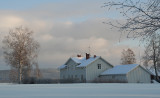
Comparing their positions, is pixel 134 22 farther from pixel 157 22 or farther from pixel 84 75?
pixel 84 75

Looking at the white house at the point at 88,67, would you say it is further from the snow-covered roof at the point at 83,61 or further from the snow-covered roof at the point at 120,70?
the snow-covered roof at the point at 120,70

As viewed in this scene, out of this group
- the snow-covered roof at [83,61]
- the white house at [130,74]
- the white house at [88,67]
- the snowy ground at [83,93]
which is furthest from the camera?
the snow-covered roof at [83,61]

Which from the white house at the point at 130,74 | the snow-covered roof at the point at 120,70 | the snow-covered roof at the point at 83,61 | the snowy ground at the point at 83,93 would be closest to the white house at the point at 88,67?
the snow-covered roof at the point at 83,61

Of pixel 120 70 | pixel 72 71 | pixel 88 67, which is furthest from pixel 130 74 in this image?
pixel 72 71

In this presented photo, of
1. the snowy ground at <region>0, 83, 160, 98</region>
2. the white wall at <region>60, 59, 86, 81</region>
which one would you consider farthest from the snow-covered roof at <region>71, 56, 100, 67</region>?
the snowy ground at <region>0, 83, 160, 98</region>

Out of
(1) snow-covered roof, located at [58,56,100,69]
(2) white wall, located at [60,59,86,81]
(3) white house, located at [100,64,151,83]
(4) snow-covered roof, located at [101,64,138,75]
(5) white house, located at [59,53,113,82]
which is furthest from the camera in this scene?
(2) white wall, located at [60,59,86,81]

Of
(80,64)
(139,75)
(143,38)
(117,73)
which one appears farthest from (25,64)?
(143,38)

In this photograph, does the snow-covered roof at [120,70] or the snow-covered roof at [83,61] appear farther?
the snow-covered roof at [83,61]

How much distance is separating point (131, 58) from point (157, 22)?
228 ft

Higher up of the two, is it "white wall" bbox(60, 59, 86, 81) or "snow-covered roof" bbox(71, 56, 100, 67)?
"snow-covered roof" bbox(71, 56, 100, 67)

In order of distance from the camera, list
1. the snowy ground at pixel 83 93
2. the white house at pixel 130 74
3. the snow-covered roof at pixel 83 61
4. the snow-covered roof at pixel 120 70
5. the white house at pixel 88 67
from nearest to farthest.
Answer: the snowy ground at pixel 83 93 → the white house at pixel 130 74 → the snow-covered roof at pixel 120 70 → the white house at pixel 88 67 → the snow-covered roof at pixel 83 61

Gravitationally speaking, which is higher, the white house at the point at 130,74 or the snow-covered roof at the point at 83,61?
the snow-covered roof at the point at 83,61

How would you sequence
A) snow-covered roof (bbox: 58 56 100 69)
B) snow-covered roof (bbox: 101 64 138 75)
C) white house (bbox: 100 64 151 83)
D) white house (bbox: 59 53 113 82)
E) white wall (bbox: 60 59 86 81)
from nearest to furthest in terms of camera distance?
1. white house (bbox: 100 64 151 83)
2. snow-covered roof (bbox: 101 64 138 75)
3. white house (bbox: 59 53 113 82)
4. snow-covered roof (bbox: 58 56 100 69)
5. white wall (bbox: 60 59 86 81)

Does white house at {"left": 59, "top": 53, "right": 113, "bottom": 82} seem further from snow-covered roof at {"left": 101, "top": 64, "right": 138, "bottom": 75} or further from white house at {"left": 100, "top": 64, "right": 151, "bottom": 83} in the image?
white house at {"left": 100, "top": 64, "right": 151, "bottom": 83}
